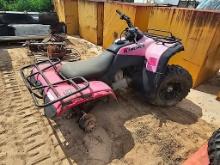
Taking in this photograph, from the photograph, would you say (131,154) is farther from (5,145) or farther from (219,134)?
(5,145)

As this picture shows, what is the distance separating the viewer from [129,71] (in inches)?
129

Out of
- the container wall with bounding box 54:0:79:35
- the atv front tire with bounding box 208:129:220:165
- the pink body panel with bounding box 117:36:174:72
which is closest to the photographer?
→ the atv front tire with bounding box 208:129:220:165

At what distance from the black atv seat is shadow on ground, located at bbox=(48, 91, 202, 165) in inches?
29.2

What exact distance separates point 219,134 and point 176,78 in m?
1.49

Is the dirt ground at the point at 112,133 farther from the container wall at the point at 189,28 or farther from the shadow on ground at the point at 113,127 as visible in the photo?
the container wall at the point at 189,28

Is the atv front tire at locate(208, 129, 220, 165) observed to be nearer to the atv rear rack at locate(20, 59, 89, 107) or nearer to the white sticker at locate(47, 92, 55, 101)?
the atv rear rack at locate(20, 59, 89, 107)

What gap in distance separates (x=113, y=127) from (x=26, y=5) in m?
9.75

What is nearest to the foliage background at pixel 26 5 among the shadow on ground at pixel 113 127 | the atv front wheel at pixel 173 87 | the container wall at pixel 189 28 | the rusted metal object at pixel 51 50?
the rusted metal object at pixel 51 50

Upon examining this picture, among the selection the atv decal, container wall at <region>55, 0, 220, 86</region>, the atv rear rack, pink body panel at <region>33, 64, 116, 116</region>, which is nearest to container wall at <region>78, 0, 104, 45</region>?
container wall at <region>55, 0, 220, 86</region>

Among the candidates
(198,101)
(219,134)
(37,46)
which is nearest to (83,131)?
(219,134)

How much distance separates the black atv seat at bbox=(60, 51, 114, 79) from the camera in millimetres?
2631

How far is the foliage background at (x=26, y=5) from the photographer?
10074 millimetres

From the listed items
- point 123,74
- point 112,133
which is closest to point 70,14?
point 123,74

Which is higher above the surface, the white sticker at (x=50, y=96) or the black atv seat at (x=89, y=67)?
the black atv seat at (x=89, y=67)
